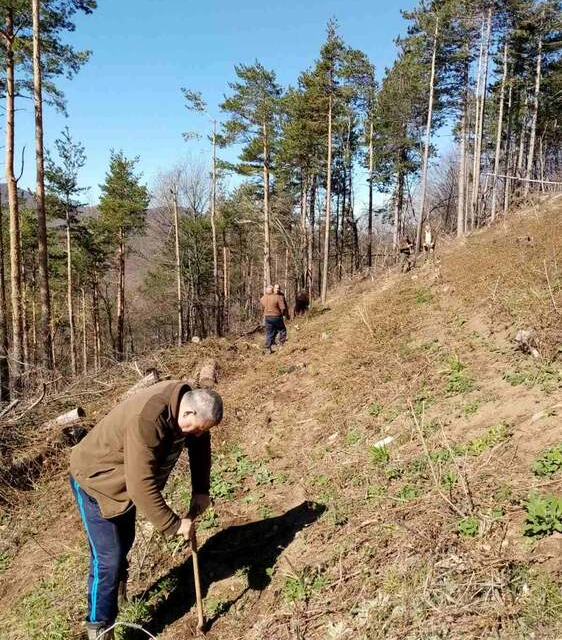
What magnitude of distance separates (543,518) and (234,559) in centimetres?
245

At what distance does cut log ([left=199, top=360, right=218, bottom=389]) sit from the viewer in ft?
29.1

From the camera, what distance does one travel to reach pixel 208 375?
9078 mm

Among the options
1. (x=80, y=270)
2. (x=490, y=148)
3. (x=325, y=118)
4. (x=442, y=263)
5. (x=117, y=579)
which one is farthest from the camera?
(x=490, y=148)

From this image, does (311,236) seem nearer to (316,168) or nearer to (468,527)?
(316,168)

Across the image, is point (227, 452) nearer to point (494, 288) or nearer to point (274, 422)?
point (274, 422)

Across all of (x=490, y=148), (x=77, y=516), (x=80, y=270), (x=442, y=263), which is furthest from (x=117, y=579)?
(x=490, y=148)

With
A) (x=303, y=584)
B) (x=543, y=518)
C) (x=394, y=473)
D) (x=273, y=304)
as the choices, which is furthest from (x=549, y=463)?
(x=273, y=304)

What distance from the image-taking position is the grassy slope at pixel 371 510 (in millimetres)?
2637

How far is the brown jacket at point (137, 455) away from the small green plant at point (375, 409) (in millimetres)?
2898

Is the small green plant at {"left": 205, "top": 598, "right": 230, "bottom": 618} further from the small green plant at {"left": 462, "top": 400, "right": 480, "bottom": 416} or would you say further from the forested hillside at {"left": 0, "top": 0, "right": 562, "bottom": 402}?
the forested hillside at {"left": 0, "top": 0, "right": 562, "bottom": 402}

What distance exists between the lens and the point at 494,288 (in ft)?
24.7

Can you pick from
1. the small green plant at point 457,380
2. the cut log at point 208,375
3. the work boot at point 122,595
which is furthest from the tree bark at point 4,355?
the small green plant at point 457,380

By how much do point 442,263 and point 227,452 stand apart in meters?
8.76

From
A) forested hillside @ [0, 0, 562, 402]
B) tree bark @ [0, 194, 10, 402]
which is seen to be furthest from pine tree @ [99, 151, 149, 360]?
tree bark @ [0, 194, 10, 402]
